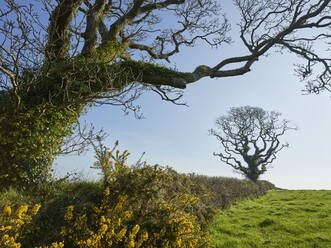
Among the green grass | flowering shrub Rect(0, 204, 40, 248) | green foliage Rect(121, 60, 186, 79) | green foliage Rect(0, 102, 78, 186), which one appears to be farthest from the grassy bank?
green foliage Rect(121, 60, 186, 79)

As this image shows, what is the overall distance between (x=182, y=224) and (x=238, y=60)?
7971 millimetres

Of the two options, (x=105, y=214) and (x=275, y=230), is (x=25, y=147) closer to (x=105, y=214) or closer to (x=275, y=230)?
(x=105, y=214)

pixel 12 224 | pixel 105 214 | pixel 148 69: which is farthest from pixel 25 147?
pixel 148 69

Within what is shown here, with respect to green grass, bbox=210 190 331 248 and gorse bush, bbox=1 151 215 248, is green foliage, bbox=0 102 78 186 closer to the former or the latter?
gorse bush, bbox=1 151 215 248

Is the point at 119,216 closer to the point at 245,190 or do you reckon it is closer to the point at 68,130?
the point at 68,130

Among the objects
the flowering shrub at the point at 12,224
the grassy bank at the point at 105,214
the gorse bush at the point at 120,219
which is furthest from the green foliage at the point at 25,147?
A: the flowering shrub at the point at 12,224

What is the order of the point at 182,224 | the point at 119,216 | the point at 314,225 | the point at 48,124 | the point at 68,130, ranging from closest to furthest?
the point at 119,216 < the point at 182,224 < the point at 48,124 < the point at 68,130 < the point at 314,225

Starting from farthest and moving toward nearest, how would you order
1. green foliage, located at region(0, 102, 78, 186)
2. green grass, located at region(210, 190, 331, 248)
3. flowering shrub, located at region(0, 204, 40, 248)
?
green grass, located at region(210, 190, 331, 248)
green foliage, located at region(0, 102, 78, 186)
flowering shrub, located at region(0, 204, 40, 248)

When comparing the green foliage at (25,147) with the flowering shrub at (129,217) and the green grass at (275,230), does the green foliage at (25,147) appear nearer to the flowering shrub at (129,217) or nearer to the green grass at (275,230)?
the flowering shrub at (129,217)

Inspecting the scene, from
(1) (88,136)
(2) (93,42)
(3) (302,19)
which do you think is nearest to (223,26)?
(3) (302,19)

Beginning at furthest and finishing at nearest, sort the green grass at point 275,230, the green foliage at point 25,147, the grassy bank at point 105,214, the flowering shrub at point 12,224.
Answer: the green grass at point 275,230 → the green foliage at point 25,147 → the grassy bank at point 105,214 → the flowering shrub at point 12,224

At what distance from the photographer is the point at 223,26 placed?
11297 mm

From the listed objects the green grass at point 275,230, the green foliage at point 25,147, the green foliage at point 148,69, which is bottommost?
the green grass at point 275,230

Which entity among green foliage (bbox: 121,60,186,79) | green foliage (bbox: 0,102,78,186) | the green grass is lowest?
the green grass
